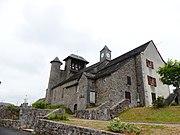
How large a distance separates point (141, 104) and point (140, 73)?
172 inches

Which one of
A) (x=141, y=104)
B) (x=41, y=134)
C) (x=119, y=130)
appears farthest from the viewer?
(x=141, y=104)

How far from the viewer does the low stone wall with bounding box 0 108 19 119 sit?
52.9ft

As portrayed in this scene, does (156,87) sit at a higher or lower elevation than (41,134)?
higher

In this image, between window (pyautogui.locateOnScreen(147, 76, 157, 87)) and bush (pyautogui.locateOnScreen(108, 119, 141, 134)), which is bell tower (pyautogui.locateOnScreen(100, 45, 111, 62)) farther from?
bush (pyautogui.locateOnScreen(108, 119, 141, 134))

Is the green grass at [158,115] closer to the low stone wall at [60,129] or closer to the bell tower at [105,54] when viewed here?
the low stone wall at [60,129]

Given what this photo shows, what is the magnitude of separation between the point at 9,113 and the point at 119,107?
39.8ft

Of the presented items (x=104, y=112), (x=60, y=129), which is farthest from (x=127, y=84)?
(x=60, y=129)

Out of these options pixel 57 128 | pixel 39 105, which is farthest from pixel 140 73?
pixel 57 128

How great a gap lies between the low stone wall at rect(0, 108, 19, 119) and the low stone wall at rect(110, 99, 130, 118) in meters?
10.0

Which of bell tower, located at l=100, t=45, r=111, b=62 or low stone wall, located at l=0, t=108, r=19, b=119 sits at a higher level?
bell tower, located at l=100, t=45, r=111, b=62

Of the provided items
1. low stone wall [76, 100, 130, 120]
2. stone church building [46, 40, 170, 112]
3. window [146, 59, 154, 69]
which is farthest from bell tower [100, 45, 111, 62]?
low stone wall [76, 100, 130, 120]

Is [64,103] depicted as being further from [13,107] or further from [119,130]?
[119,130]

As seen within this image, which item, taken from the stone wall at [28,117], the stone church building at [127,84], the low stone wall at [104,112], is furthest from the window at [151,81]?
the stone wall at [28,117]

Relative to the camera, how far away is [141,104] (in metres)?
21.2
